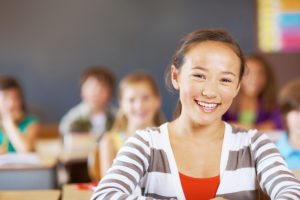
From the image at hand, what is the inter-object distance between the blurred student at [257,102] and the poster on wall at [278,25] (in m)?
1.42

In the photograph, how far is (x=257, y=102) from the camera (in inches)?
150

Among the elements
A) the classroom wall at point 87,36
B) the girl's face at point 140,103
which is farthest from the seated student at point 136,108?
the classroom wall at point 87,36

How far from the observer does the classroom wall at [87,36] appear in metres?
5.12

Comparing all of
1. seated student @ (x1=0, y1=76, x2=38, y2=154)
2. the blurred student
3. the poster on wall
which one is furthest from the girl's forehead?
the poster on wall

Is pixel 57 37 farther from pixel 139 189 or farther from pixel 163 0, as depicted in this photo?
pixel 139 189

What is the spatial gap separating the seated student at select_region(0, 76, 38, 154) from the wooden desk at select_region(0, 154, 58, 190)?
3.01ft

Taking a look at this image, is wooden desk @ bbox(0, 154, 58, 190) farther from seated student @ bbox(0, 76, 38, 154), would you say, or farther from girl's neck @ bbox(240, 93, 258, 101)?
girl's neck @ bbox(240, 93, 258, 101)

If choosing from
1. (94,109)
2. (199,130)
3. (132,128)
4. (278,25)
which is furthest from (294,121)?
(278,25)

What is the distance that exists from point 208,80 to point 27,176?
149cm

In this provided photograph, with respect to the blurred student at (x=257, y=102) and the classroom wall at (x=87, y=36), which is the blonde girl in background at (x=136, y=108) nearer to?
the blurred student at (x=257, y=102)

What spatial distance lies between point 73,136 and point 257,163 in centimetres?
229

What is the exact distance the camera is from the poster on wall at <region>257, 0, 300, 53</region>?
206 inches

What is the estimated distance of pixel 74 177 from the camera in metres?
3.48

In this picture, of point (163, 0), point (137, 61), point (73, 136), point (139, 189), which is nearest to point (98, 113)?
point (73, 136)
